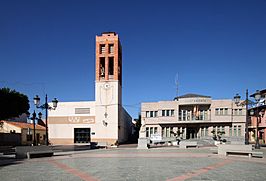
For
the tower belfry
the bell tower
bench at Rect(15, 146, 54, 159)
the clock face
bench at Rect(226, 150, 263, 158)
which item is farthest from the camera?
the tower belfry

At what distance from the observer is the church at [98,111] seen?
43.2 meters

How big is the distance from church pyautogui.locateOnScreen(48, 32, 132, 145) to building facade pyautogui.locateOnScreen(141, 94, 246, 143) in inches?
247

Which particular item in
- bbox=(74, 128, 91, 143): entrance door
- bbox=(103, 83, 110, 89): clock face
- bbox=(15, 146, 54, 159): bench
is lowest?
bbox=(74, 128, 91, 143): entrance door

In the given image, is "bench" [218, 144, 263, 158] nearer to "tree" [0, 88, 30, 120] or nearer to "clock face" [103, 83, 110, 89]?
"tree" [0, 88, 30, 120]

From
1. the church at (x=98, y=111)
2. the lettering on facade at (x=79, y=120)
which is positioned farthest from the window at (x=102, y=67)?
the lettering on facade at (x=79, y=120)

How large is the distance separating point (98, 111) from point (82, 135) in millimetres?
5518

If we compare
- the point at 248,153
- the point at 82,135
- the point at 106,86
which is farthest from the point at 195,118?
the point at 248,153

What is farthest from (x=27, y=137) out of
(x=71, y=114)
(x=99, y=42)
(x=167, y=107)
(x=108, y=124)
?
(x=167, y=107)

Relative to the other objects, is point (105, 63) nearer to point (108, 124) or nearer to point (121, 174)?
point (108, 124)

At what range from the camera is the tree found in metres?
31.1

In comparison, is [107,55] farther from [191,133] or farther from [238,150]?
[238,150]

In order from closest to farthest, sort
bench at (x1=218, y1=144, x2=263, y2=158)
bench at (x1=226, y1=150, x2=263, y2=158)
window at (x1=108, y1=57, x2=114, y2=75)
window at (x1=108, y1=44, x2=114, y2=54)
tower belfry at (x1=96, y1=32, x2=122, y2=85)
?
bench at (x1=226, y1=150, x2=263, y2=158) < bench at (x1=218, y1=144, x2=263, y2=158) < tower belfry at (x1=96, y1=32, x2=122, y2=85) < window at (x1=108, y1=44, x2=114, y2=54) < window at (x1=108, y1=57, x2=114, y2=75)

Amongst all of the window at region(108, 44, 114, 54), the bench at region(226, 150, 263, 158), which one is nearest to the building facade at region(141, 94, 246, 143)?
the window at region(108, 44, 114, 54)

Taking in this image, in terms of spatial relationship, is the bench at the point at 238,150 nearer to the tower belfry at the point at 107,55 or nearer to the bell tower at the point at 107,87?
the bell tower at the point at 107,87
